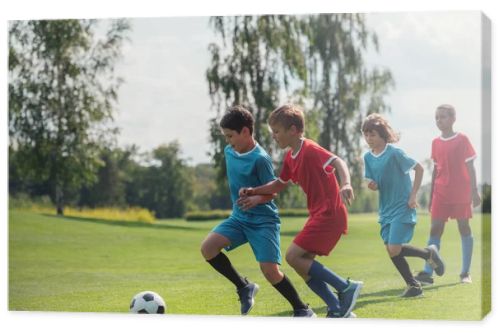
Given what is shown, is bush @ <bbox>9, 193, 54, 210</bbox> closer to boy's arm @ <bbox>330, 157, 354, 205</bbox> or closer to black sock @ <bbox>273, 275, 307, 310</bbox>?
black sock @ <bbox>273, 275, 307, 310</bbox>

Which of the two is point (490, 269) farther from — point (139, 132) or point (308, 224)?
point (139, 132)

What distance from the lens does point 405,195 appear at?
8945mm

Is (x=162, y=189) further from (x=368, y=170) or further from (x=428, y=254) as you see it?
(x=428, y=254)

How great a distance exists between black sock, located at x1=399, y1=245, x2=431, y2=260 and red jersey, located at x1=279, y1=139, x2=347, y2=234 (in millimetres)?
733

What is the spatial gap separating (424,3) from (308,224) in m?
2.22

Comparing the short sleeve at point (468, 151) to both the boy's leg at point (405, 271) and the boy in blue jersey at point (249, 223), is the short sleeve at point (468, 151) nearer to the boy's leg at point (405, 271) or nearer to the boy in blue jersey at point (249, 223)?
the boy's leg at point (405, 271)

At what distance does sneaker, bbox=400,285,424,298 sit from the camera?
352 inches

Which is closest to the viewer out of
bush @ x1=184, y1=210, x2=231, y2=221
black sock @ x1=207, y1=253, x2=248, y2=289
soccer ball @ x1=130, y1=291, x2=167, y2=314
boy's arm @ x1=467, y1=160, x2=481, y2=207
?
boy's arm @ x1=467, y1=160, x2=481, y2=207

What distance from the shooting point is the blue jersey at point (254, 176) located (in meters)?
8.65

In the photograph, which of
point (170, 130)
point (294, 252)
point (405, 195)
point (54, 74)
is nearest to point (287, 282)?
point (294, 252)

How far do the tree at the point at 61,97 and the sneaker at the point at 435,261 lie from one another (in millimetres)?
3451

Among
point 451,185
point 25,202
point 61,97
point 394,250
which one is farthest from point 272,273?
point 61,97

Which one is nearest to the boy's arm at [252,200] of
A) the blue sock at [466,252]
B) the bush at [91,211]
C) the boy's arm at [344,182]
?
the boy's arm at [344,182]

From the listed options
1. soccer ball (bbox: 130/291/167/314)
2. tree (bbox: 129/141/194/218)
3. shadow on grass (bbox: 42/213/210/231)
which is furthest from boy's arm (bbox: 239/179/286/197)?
shadow on grass (bbox: 42/213/210/231)
